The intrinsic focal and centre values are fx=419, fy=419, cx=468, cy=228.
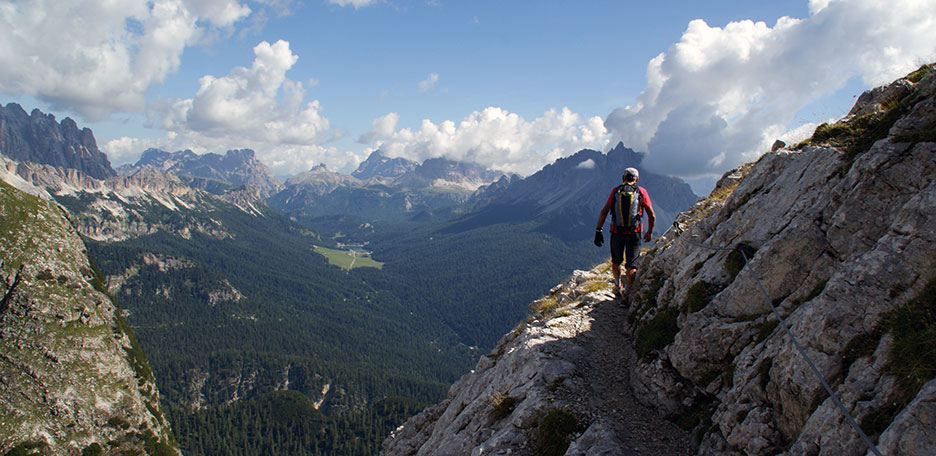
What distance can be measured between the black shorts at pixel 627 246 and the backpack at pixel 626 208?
0.41 meters

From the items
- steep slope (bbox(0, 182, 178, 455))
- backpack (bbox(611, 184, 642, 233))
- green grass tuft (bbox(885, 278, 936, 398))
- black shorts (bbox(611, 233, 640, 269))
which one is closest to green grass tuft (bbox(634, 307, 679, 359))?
black shorts (bbox(611, 233, 640, 269))

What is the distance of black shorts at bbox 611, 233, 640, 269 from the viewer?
16.5 m

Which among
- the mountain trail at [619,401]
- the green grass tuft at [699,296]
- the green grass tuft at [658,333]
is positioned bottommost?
the mountain trail at [619,401]

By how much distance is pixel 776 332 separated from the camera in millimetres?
9562

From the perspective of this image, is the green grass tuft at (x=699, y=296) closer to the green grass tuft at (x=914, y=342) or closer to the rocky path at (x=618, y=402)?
the rocky path at (x=618, y=402)

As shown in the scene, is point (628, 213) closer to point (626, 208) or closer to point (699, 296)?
point (626, 208)

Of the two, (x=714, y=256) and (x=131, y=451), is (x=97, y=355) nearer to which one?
(x=131, y=451)

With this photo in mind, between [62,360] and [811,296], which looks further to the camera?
[62,360]

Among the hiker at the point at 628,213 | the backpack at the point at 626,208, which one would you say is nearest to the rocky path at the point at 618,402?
the hiker at the point at 628,213

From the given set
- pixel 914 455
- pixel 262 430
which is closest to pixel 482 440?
pixel 914 455

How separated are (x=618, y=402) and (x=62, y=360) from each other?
121802 millimetres

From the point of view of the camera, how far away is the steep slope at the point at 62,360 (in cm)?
8219

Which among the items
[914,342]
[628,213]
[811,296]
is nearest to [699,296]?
[811,296]

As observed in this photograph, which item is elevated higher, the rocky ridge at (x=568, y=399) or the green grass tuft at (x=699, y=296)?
the green grass tuft at (x=699, y=296)
